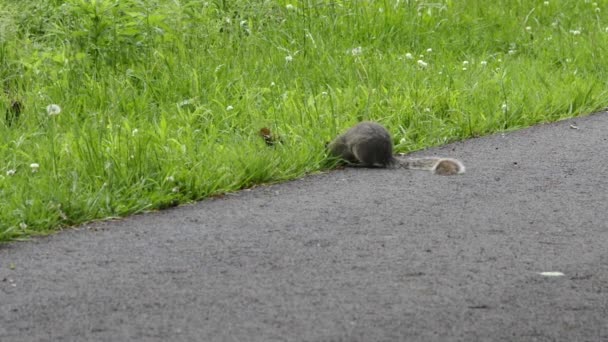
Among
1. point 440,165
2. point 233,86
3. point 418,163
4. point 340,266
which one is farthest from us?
point 233,86

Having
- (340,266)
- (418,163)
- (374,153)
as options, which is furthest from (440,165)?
(340,266)

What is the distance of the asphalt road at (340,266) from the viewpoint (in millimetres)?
3725

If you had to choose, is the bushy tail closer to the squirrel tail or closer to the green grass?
the squirrel tail

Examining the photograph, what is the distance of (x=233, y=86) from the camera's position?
728 centimetres

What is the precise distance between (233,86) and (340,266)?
3.08m

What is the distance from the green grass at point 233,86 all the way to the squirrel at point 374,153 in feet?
0.47

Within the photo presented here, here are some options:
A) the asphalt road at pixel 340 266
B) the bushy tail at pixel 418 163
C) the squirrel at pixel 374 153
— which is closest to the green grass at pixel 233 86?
the squirrel at pixel 374 153

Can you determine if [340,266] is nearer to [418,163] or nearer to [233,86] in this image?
[418,163]

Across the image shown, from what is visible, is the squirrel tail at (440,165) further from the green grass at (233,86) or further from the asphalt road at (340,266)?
the green grass at (233,86)

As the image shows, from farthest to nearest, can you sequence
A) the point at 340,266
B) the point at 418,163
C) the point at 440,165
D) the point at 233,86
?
the point at 233,86 < the point at 418,163 < the point at 440,165 < the point at 340,266

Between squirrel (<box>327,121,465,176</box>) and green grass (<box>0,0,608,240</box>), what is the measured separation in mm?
144

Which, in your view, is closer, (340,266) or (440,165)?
(340,266)

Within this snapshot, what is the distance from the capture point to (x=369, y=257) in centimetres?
452

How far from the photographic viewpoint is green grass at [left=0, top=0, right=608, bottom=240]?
18.1 ft
